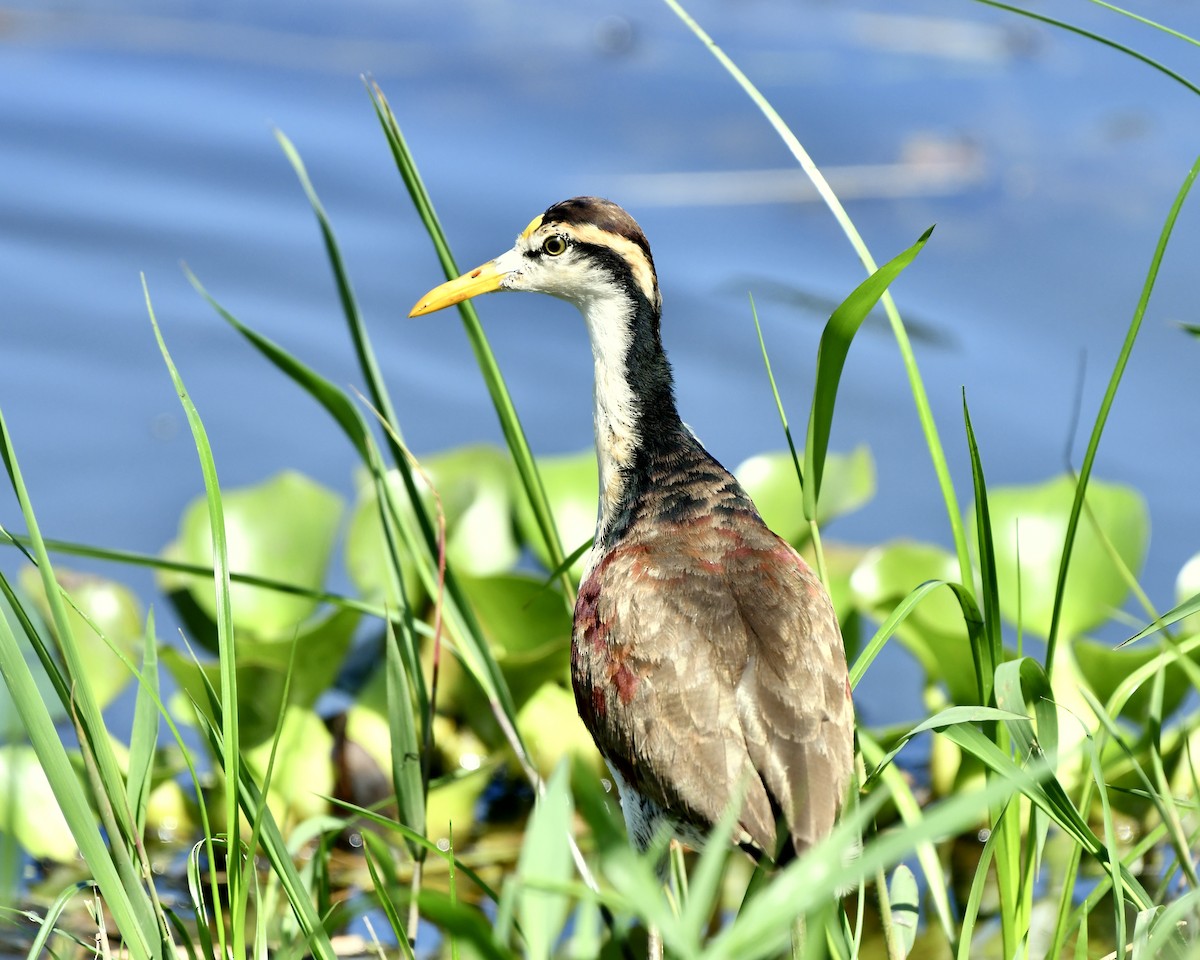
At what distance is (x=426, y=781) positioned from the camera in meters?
2.77

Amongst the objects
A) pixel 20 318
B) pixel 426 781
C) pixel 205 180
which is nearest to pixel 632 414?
pixel 426 781

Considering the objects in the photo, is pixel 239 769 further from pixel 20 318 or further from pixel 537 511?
pixel 20 318

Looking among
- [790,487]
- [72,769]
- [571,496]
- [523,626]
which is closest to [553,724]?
[523,626]

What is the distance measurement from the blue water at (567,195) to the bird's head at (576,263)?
1.89 meters

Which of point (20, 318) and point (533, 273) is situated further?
point (20, 318)

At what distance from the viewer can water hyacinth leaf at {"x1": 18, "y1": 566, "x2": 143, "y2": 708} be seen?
377 centimetres

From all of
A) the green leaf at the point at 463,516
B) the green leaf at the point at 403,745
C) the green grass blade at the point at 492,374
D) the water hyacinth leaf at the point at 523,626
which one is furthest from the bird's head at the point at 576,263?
the green leaf at the point at 463,516

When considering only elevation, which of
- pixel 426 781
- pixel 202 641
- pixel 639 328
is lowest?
pixel 202 641

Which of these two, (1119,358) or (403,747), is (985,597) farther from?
(403,747)

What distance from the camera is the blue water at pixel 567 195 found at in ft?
17.6

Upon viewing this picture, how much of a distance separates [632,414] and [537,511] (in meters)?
0.40

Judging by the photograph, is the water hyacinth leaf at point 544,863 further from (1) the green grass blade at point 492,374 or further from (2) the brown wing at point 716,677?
(1) the green grass blade at point 492,374

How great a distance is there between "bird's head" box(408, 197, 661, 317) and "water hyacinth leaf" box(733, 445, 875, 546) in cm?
101

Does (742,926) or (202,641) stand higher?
(742,926)
